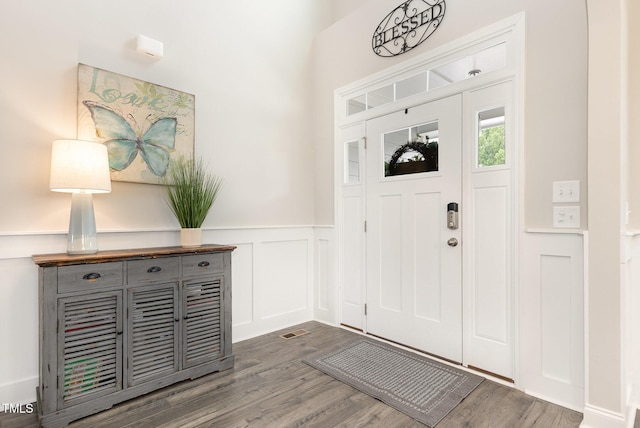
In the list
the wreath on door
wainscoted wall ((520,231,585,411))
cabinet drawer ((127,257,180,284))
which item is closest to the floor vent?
cabinet drawer ((127,257,180,284))

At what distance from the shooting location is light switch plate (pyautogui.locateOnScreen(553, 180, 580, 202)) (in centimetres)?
198

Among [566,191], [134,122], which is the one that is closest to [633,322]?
[566,191]

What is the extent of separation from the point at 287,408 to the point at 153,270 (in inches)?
46.9

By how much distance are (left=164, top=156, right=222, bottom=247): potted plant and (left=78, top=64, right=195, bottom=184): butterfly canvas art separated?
77 millimetres

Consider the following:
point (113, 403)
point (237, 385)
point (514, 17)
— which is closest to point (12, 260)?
point (113, 403)

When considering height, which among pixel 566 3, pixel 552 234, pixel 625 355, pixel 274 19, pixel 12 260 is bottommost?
pixel 625 355

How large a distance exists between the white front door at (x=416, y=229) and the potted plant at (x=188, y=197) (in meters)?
1.50

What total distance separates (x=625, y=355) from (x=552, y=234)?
718mm

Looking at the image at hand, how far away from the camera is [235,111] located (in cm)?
312

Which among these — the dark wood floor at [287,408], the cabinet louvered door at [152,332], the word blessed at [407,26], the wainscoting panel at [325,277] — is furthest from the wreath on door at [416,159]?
the cabinet louvered door at [152,332]

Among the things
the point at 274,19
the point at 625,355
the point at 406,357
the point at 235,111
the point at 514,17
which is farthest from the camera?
the point at 274,19

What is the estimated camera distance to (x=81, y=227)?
2082 millimetres

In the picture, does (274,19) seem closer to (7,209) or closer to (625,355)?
(7,209)

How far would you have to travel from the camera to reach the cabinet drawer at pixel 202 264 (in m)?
2.32
